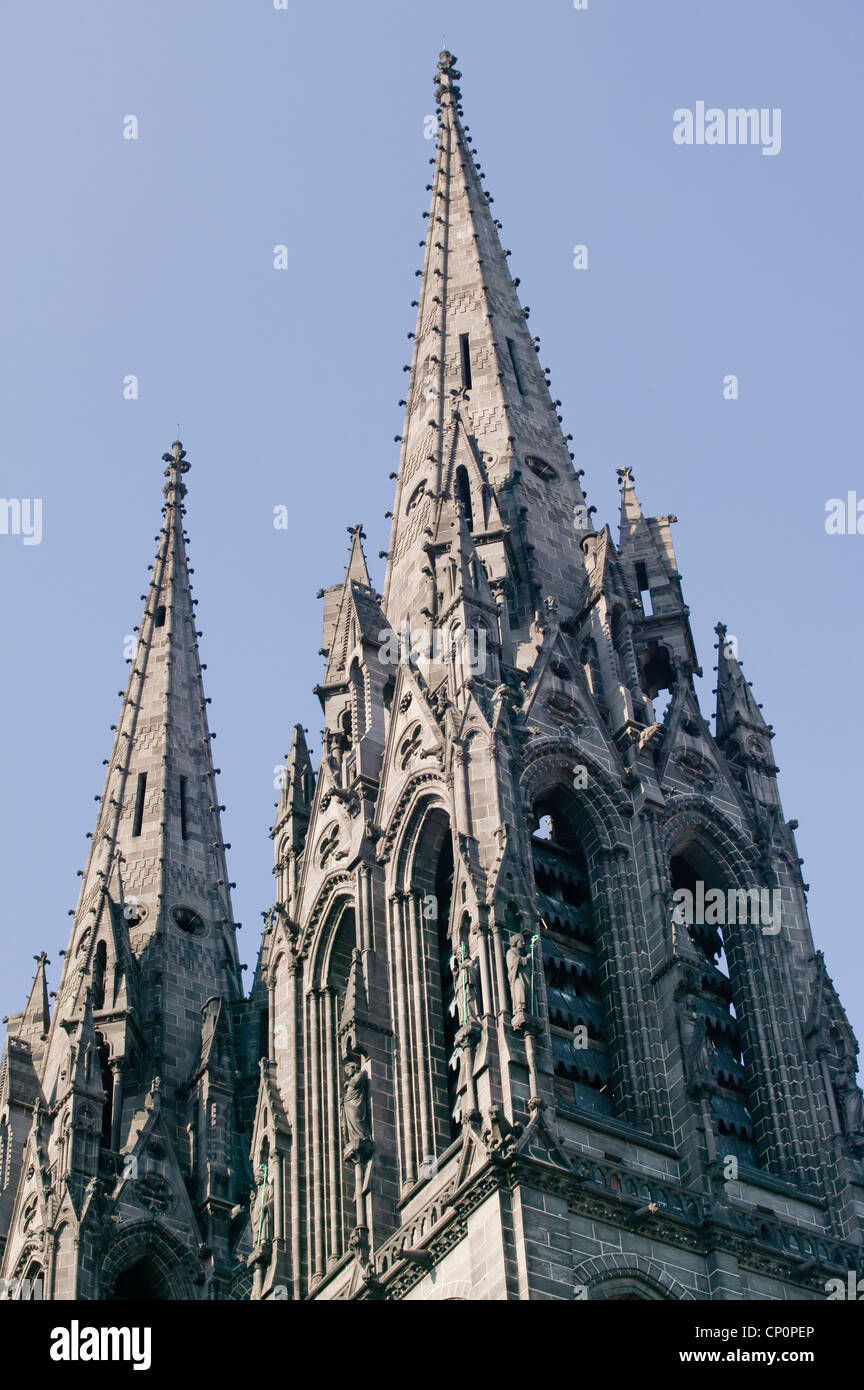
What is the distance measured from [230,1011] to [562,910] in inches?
513

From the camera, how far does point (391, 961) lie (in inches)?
1537

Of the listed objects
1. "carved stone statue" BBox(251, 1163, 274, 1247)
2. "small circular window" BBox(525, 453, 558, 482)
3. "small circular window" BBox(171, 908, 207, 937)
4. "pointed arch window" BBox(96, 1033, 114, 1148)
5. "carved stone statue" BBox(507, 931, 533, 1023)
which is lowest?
"carved stone statue" BBox(251, 1163, 274, 1247)

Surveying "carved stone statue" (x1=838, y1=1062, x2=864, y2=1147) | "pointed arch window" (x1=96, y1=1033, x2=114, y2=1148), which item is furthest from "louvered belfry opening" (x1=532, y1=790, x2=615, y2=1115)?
"pointed arch window" (x1=96, y1=1033, x2=114, y2=1148)

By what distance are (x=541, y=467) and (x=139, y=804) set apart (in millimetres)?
12109

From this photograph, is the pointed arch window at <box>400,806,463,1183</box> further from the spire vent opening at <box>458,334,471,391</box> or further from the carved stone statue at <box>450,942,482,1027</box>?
the spire vent opening at <box>458,334,471,391</box>

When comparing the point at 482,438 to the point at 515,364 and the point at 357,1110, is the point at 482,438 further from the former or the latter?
the point at 357,1110

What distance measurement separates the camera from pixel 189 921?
5250cm

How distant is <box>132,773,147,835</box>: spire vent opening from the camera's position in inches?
2152

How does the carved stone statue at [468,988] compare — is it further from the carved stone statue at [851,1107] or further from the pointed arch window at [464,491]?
the pointed arch window at [464,491]

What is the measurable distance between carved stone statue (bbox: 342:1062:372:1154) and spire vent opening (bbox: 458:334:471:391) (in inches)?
778

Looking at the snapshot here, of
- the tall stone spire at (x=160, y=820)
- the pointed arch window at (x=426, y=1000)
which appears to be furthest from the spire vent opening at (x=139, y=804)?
the pointed arch window at (x=426, y=1000)

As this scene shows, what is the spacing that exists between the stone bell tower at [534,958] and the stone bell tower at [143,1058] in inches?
148
